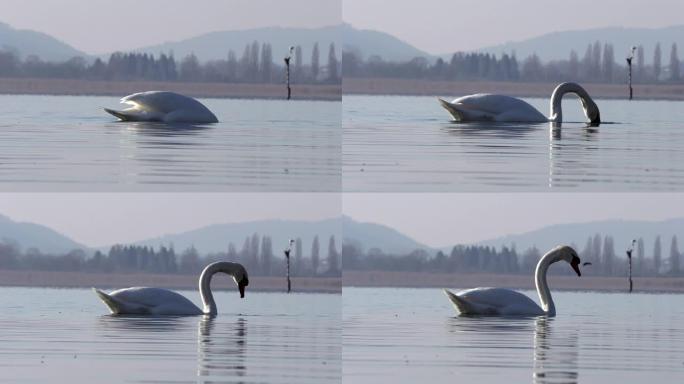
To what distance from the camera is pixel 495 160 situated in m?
14.8

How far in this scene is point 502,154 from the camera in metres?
15.3

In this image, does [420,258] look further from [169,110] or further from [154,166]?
[154,166]

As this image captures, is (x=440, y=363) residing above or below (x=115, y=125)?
below

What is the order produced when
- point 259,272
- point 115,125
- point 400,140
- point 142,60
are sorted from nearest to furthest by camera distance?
point 400,140, point 115,125, point 259,272, point 142,60

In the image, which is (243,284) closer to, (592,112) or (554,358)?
(592,112)

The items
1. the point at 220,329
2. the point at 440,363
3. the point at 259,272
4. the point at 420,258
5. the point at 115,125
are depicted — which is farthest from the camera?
the point at 420,258

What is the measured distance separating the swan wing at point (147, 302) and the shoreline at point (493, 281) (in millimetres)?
3577

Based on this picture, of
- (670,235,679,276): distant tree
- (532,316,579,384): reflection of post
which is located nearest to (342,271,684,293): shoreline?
(670,235,679,276): distant tree

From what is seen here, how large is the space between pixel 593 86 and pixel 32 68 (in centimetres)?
642

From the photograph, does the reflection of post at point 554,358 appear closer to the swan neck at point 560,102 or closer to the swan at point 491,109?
the swan at point 491,109

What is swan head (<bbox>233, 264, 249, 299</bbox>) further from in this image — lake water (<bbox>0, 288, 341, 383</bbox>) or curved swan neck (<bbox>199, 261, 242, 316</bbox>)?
lake water (<bbox>0, 288, 341, 383</bbox>)

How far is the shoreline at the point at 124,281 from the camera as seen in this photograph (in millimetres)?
18547


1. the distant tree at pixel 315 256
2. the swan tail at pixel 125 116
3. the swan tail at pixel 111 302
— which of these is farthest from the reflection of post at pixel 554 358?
the swan tail at pixel 125 116

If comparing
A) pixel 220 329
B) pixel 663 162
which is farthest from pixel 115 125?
pixel 663 162
